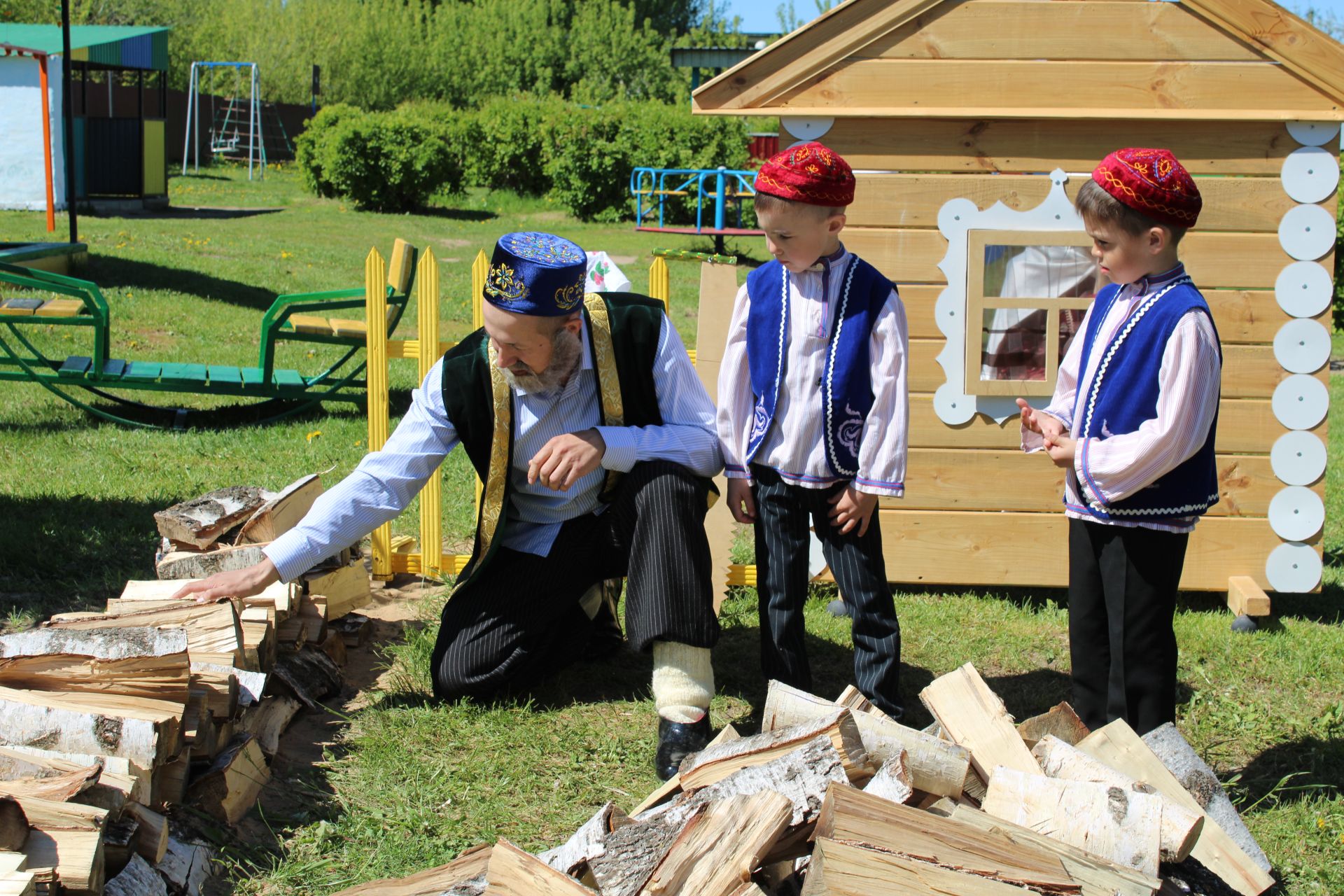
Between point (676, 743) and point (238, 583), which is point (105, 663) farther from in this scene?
point (676, 743)

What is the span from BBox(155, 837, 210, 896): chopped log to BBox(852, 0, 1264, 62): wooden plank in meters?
3.40

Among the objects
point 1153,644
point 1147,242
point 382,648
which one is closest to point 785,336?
point 1147,242

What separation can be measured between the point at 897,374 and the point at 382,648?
6.55 ft

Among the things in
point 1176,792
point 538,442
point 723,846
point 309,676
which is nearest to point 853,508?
point 538,442

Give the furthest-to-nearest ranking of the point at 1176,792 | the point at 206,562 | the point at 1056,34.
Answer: the point at 1056,34
the point at 206,562
the point at 1176,792

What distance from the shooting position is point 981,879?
2.13 metres

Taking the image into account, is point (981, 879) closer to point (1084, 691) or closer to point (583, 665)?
point (1084, 691)

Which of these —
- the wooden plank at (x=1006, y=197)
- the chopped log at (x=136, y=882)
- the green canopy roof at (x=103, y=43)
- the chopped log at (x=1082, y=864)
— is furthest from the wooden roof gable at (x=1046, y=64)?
the green canopy roof at (x=103, y=43)

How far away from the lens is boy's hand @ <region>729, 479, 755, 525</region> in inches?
129

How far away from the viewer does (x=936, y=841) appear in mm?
2230

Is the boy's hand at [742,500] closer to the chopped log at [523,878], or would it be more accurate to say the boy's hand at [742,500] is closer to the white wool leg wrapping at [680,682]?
the white wool leg wrapping at [680,682]

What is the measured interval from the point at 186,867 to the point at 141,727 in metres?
0.31

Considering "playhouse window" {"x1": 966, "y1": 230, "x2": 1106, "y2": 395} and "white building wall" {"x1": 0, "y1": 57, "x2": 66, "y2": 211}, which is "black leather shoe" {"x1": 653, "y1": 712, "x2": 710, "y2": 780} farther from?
"white building wall" {"x1": 0, "y1": 57, "x2": 66, "y2": 211}

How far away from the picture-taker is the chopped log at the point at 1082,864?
7.45 feet
